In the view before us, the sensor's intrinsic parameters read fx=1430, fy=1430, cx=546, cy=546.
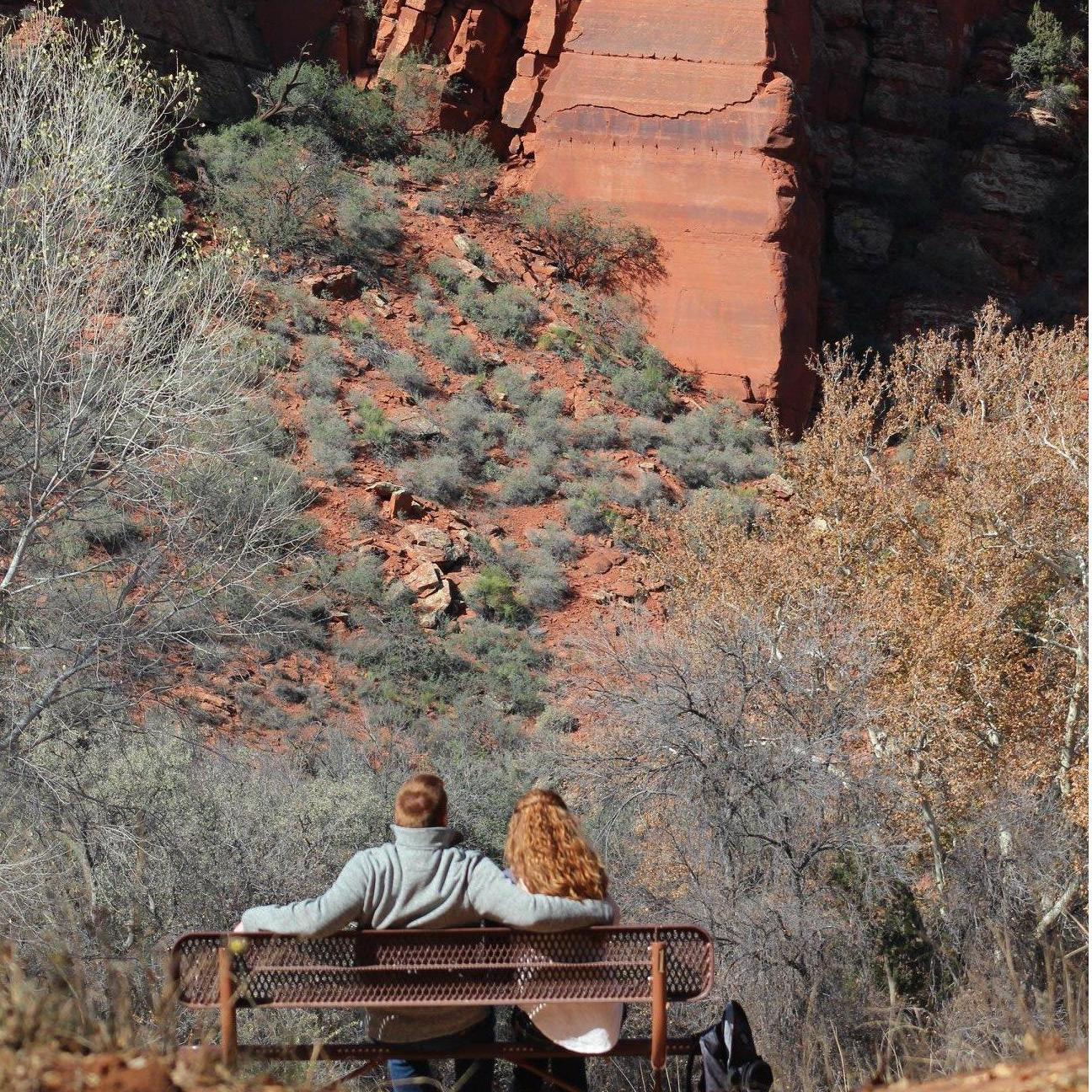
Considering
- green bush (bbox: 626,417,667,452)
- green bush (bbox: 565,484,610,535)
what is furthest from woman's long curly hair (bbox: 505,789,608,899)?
green bush (bbox: 626,417,667,452)

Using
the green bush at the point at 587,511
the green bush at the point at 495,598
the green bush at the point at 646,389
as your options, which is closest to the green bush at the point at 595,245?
the green bush at the point at 646,389

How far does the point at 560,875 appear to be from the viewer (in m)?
3.75

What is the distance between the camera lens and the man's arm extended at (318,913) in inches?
143

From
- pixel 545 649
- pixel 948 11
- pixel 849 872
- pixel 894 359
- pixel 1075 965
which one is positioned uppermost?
pixel 948 11

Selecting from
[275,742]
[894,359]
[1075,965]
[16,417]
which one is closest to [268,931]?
[1075,965]

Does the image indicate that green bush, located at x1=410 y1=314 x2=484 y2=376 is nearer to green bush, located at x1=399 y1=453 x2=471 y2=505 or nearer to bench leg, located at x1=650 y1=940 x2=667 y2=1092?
green bush, located at x1=399 y1=453 x2=471 y2=505

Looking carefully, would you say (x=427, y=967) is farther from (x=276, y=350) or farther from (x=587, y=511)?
(x=276, y=350)

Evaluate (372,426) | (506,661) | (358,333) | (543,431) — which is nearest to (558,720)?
(506,661)

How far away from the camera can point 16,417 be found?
1009 centimetres

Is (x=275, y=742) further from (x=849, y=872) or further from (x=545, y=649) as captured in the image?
(x=849, y=872)

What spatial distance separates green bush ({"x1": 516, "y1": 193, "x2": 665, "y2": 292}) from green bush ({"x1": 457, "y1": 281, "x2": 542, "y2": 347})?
52.9 inches

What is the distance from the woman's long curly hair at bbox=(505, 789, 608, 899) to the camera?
375cm

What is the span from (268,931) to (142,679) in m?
7.54

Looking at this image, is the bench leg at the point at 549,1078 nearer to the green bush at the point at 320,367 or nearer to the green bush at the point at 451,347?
the green bush at the point at 320,367
